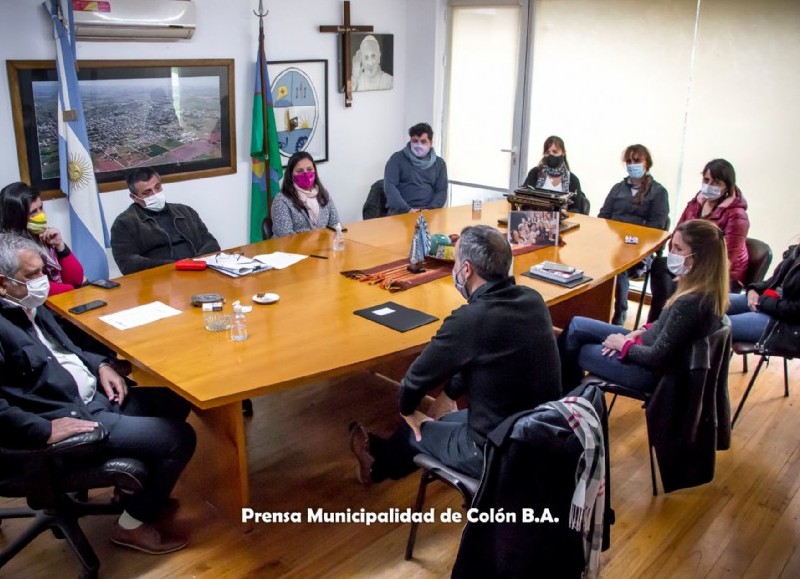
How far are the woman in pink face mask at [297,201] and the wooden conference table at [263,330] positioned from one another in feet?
1.02

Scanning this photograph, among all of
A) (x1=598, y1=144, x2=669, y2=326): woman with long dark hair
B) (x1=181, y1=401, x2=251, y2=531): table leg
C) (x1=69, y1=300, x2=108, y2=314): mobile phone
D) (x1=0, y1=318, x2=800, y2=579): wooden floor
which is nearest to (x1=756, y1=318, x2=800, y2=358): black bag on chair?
(x1=0, y1=318, x2=800, y2=579): wooden floor

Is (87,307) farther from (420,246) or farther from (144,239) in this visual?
(420,246)

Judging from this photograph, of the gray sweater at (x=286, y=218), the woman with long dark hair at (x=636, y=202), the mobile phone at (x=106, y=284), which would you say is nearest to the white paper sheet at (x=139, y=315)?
the mobile phone at (x=106, y=284)

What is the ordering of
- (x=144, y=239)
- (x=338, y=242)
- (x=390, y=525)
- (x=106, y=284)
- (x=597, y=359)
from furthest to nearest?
(x=338, y=242) → (x=144, y=239) → (x=106, y=284) → (x=597, y=359) → (x=390, y=525)

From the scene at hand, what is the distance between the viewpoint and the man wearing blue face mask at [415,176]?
555 centimetres

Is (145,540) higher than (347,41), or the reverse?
(347,41)

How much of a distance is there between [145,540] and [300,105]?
3.92 metres

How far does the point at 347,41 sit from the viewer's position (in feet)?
19.7

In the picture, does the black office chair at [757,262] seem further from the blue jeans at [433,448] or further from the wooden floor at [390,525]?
the blue jeans at [433,448]

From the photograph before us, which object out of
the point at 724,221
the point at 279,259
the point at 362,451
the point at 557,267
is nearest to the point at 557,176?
the point at 724,221

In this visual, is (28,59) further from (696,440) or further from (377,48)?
(696,440)

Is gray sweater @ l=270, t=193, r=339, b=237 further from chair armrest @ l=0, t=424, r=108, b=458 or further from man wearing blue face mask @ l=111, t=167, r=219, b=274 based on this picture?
chair armrest @ l=0, t=424, r=108, b=458

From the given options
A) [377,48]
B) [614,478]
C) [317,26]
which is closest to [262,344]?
[614,478]

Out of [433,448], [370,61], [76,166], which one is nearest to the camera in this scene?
[433,448]
